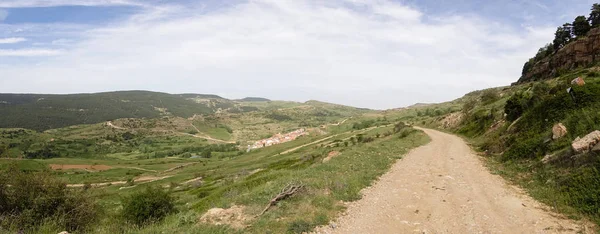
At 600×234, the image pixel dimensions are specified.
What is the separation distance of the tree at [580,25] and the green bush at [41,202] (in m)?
114

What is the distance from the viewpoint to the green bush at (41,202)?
43.2ft

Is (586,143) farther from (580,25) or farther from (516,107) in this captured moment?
(580,25)

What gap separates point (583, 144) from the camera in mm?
14234

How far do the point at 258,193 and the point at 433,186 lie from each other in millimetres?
9014

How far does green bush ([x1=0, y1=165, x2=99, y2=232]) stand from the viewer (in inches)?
518

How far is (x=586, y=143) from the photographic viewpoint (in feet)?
46.5

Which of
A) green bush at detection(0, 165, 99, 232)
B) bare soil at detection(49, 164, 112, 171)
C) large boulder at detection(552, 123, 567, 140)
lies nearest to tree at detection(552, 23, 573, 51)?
large boulder at detection(552, 123, 567, 140)

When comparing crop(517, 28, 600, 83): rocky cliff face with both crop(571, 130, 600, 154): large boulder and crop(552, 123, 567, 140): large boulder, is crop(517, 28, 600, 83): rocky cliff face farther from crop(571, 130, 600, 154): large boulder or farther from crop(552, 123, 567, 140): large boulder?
crop(571, 130, 600, 154): large boulder

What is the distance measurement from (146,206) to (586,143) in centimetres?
2527

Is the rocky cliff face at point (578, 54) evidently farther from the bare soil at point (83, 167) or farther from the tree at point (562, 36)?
the bare soil at point (83, 167)

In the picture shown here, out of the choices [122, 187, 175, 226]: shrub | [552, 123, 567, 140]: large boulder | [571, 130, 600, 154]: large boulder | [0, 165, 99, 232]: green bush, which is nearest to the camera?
[0, 165, 99, 232]: green bush

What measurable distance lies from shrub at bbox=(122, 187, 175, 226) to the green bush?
396 cm

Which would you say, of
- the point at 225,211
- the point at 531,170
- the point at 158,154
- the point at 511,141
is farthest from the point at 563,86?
the point at 158,154

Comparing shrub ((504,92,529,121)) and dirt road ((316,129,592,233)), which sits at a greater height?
shrub ((504,92,529,121))
